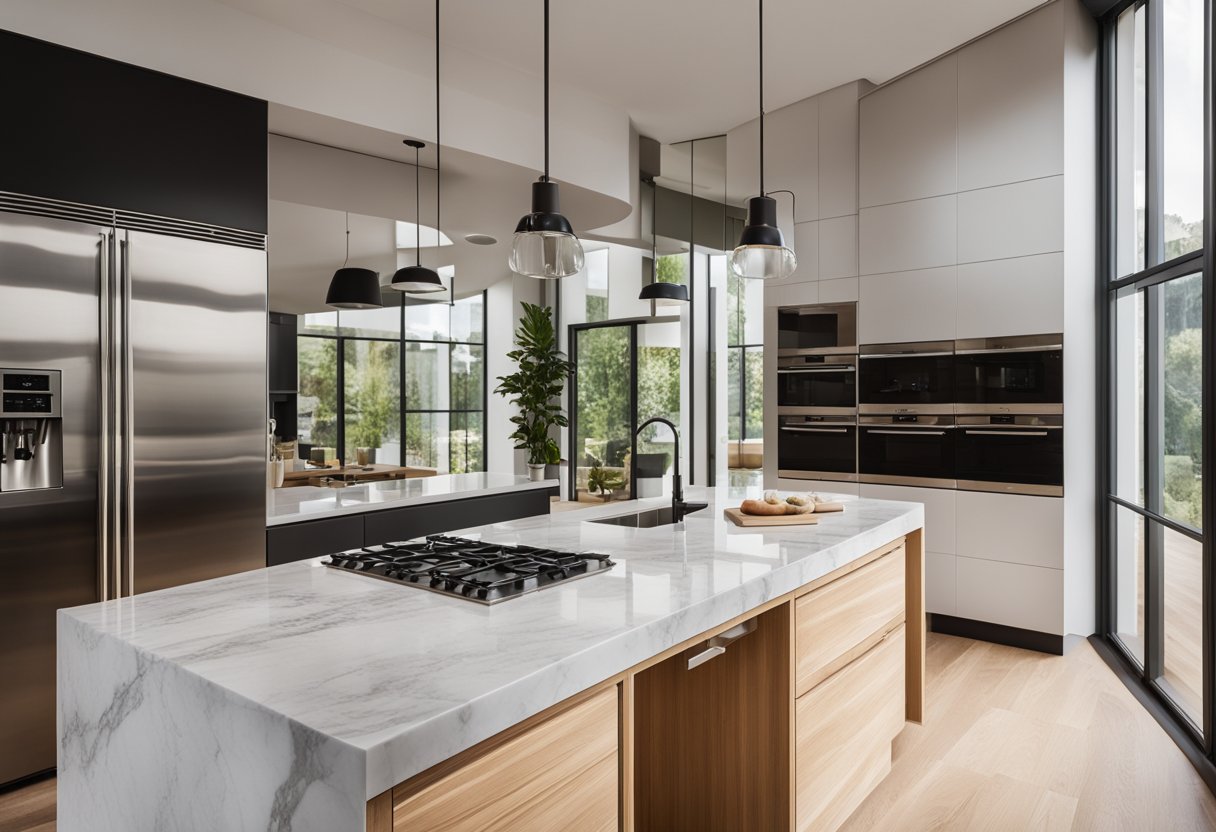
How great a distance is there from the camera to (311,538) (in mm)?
3232

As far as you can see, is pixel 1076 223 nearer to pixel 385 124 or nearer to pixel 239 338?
pixel 385 124

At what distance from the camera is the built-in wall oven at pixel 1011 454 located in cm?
384

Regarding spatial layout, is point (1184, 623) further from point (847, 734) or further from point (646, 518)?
point (646, 518)

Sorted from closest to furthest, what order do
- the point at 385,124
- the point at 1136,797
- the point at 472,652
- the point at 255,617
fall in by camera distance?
1. the point at 472,652
2. the point at 255,617
3. the point at 1136,797
4. the point at 385,124

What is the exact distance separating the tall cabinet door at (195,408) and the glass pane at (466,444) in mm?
6205

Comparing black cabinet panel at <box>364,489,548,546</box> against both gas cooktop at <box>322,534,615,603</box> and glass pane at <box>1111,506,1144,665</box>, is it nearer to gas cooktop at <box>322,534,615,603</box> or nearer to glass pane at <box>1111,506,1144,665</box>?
gas cooktop at <box>322,534,615,603</box>

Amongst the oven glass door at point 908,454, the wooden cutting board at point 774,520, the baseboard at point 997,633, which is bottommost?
the baseboard at point 997,633

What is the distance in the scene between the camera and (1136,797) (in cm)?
247

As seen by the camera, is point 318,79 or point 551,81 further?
point 551,81

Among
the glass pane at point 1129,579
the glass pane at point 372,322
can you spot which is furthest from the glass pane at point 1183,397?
the glass pane at point 372,322

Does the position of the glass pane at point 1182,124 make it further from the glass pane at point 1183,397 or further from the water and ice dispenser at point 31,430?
the water and ice dispenser at point 31,430

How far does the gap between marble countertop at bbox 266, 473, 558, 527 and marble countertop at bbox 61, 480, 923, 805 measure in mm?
1384

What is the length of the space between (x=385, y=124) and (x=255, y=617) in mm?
2819

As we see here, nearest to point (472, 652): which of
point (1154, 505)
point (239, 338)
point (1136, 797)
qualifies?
point (239, 338)
